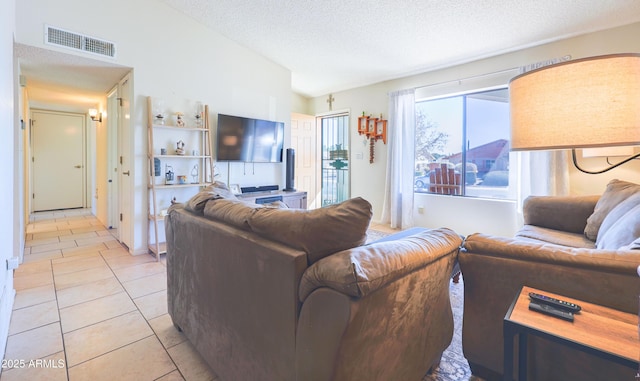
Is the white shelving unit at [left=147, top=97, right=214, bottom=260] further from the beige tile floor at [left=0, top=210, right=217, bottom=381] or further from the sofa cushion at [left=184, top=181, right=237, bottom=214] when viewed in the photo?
the sofa cushion at [left=184, top=181, right=237, bottom=214]

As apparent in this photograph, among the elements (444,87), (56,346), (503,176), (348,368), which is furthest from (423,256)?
(444,87)

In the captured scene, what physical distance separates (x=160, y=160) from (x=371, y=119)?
329 cm

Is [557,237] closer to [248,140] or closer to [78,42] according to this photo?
[248,140]

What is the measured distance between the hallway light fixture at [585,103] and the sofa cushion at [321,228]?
829 millimetres

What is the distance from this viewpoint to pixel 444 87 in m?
4.20

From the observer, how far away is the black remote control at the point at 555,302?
102 cm

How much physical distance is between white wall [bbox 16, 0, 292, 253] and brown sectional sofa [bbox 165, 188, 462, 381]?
8.10 ft

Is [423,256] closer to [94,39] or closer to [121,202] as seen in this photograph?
[94,39]

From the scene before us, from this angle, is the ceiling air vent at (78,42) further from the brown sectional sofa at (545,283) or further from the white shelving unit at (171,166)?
the brown sectional sofa at (545,283)

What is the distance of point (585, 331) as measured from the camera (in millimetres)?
912

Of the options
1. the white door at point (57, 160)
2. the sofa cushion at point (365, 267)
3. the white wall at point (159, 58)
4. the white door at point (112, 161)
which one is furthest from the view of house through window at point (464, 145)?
the white door at point (57, 160)

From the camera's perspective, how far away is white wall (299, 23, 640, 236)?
120 inches

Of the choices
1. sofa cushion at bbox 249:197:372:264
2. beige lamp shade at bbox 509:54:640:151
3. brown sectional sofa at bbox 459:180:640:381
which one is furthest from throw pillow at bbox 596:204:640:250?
sofa cushion at bbox 249:197:372:264

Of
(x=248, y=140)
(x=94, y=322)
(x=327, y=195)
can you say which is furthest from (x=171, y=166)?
(x=327, y=195)
